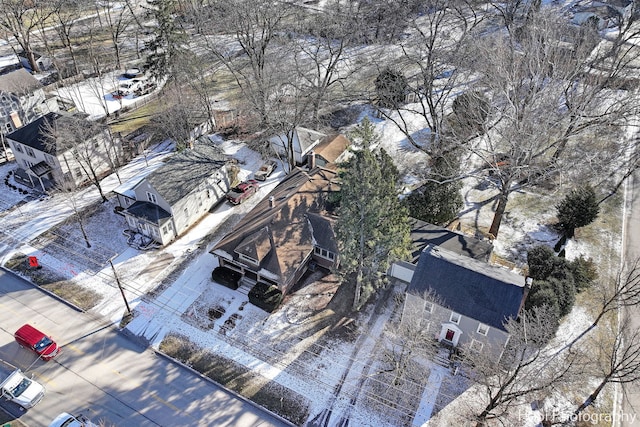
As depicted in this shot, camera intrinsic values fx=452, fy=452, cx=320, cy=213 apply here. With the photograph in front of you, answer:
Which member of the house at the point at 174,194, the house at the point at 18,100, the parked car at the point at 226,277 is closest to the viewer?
the parked car at the point at 226,277

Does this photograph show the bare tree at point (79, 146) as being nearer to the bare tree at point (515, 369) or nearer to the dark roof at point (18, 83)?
the dark roof at point (18, 83)

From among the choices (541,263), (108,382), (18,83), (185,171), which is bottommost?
(108,382)

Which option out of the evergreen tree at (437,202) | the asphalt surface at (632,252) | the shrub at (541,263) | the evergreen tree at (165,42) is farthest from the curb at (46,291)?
the asphalt surface at (632,252)

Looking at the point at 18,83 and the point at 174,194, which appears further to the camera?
the point at 18,83

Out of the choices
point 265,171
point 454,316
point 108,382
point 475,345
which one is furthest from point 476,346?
point 265,171

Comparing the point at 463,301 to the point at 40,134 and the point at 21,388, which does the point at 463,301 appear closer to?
the point at 21,388

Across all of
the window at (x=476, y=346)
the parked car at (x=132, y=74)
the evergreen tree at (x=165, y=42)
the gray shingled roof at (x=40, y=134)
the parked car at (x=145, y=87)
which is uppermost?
the evergreen tree at (x=165, y=42)

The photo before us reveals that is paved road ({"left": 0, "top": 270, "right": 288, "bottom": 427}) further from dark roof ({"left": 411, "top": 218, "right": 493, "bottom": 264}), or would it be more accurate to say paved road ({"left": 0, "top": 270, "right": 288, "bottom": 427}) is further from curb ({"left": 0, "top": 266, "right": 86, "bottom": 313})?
dark roof ({"left": 411, "top": 218, "right": 493, "bottom": 264})
